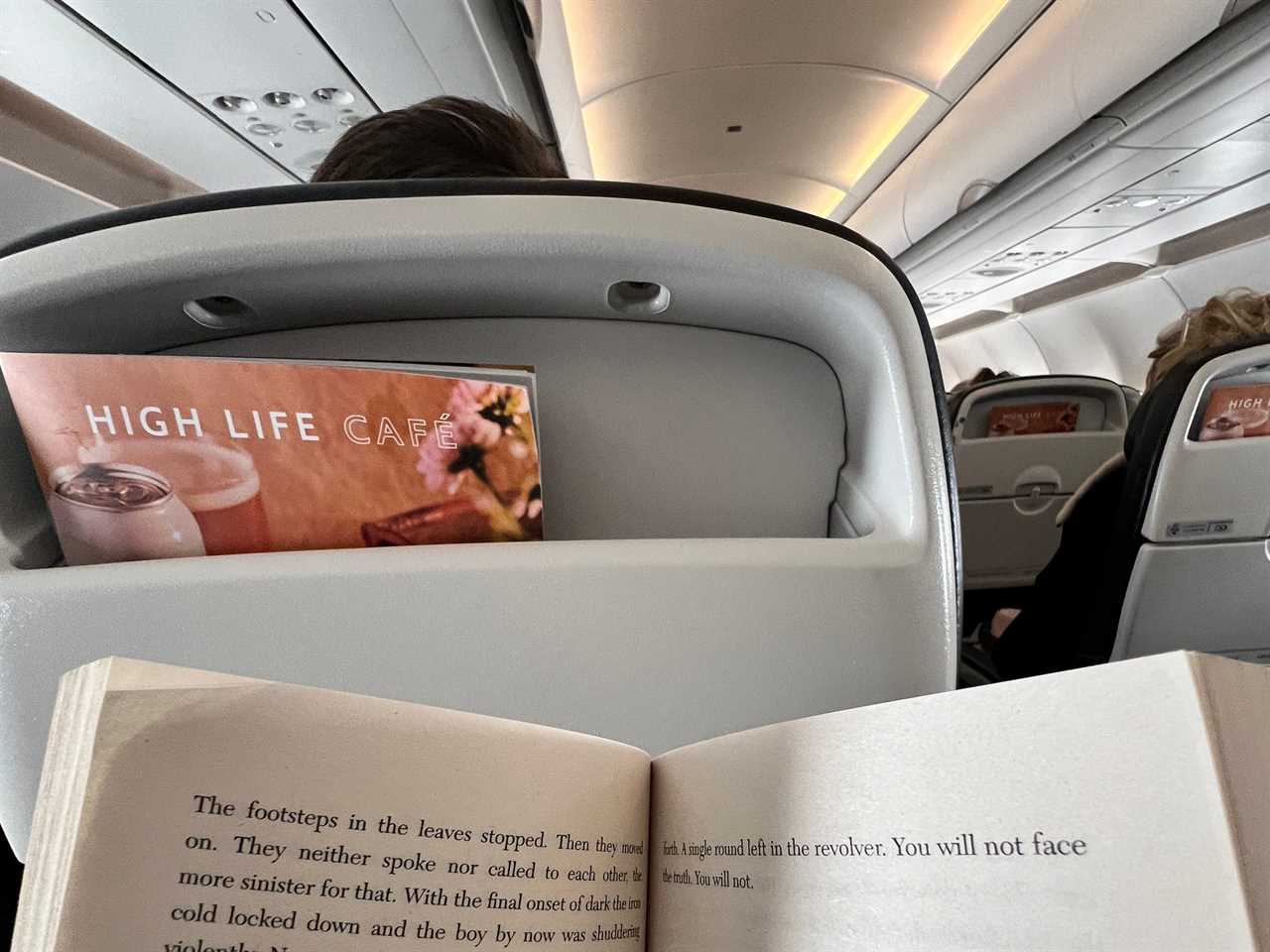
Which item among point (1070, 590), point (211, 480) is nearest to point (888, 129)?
point (1070, 590)

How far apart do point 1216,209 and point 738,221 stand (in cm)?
614

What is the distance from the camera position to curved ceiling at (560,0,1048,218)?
16.1 feet

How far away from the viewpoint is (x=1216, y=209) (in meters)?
5.08

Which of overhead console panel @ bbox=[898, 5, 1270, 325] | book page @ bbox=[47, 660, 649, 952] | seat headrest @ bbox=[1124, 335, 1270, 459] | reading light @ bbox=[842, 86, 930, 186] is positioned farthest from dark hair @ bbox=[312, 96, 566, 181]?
reading light @ bbox=[842, 86, 930, 186]

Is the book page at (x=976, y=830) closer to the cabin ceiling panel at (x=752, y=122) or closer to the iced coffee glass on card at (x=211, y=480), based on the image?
the iced coffee glass on card at (x=211, y=480)

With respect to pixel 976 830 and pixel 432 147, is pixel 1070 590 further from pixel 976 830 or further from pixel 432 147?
pixel 976 830

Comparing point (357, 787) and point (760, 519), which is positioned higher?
point (760, 519)

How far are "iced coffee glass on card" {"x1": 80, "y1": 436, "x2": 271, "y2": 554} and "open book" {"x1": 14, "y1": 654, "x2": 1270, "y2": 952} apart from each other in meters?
0.30

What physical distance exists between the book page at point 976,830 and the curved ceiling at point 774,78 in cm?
516

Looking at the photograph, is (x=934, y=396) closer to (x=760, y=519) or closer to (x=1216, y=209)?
(x=760, y=519)

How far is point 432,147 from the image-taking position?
103cm

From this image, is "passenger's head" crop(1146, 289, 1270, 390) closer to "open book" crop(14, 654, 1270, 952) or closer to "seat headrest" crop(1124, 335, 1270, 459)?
"seat headrest" crop(1124, 335, 1270, 459)

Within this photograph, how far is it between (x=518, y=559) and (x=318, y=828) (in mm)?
282

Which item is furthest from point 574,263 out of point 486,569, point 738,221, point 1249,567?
point 1249,567
